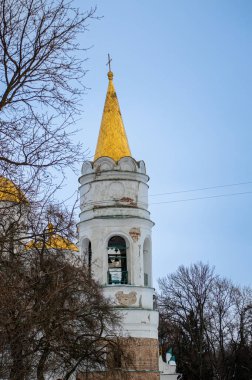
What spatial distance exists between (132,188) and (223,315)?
21535 mm

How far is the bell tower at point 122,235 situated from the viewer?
88.5ft

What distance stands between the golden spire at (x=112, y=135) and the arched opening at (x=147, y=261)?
3917 millimetres

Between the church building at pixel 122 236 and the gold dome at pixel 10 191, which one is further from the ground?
the church building at pixel 122 236

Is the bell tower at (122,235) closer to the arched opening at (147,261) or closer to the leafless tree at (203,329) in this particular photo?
the arched opening at (147,261)

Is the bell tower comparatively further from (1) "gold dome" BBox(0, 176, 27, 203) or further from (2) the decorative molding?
(1) "gold dome" BBox(0, 176, 27, 203)

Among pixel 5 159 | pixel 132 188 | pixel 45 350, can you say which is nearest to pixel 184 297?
pixel 132 188

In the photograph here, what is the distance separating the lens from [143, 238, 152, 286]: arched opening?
1116 inches

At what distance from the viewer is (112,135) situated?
29.7 m

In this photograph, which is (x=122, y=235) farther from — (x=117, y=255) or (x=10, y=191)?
(x=10, y=191)

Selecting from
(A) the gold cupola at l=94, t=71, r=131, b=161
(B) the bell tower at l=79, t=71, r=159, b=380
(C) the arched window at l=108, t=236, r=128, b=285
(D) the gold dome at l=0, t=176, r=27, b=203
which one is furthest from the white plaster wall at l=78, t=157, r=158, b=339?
(D) the gold dome at l=0, t=176, r=27, b=203

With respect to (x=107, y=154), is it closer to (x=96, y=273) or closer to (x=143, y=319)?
(x=96, y=273)

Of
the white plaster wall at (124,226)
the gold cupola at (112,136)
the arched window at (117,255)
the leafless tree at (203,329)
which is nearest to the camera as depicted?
the white plaster wall at (124,226)

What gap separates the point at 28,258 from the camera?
1366 centimetres

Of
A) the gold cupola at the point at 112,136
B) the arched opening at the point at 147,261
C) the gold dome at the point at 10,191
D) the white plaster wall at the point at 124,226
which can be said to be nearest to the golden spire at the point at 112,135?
the gold cupola at the point at 112,136
